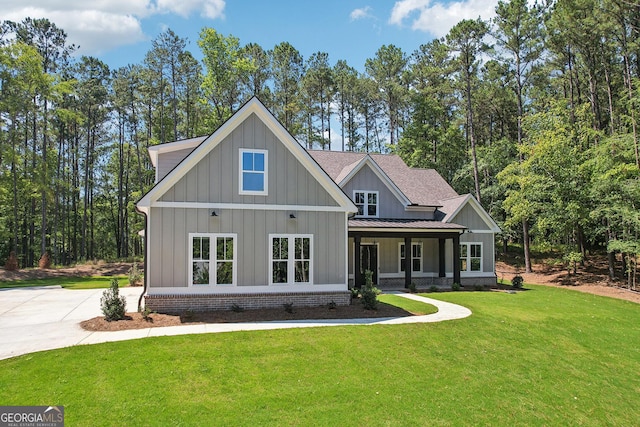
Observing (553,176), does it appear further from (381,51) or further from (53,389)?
(53,389)

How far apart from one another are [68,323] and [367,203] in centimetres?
1451

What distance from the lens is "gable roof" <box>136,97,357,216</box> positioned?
13.4 metres

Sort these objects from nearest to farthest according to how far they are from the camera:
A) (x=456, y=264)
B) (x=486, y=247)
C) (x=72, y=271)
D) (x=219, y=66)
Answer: (x=456, y=264)
(x=486, y=247)
(x=72, y=271)
(x=219, y=66)

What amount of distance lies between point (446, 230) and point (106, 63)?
40.1m

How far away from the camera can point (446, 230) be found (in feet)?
69.9

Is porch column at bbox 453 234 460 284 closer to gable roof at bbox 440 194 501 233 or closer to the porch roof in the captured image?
the porch roof

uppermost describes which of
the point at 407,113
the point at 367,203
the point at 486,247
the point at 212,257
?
the point at 407,113

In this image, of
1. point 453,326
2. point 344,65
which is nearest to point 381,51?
point 344,65

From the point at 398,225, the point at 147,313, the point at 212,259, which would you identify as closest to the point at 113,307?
the point at 147,313

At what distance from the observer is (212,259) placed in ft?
45.4

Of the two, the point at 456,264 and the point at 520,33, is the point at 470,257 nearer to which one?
the point at 456,264

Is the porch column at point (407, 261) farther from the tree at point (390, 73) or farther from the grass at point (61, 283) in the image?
the tree at point (390, 73)

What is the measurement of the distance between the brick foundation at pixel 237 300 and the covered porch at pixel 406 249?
17.1 feet

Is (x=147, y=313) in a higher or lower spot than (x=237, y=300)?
lower
